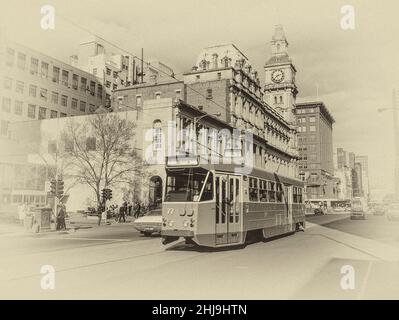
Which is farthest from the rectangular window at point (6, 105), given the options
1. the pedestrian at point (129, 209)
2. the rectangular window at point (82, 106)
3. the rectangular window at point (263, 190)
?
the rectangular window at point (263, 190)

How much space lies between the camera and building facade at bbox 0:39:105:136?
172 ft

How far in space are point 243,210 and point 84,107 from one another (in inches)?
2063

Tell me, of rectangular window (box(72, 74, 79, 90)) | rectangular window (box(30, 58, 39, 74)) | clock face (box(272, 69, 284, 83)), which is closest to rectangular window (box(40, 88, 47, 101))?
rectangular window (box(30, 58, 39, 74))

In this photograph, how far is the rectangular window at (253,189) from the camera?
1562 centimetres

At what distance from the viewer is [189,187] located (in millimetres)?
13648

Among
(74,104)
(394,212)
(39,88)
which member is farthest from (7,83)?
(394,212)

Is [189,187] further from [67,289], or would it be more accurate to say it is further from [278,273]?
[67,289]

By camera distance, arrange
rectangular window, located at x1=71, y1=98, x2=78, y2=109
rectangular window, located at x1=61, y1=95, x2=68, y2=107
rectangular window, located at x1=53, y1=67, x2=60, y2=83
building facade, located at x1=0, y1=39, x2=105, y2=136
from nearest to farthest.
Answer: building facade, located at x1=0, y1=39, x2=105, y2=136
rectangular window, located at x1=53, y1=67, x2=60, y2=83
rectangular window, located at x1=61, y1=95, x2=68, y2=107
rectangular window, located at x1=71, y1=98, x2=78, y2=109

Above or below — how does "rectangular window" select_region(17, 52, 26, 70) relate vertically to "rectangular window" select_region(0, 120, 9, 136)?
→ above

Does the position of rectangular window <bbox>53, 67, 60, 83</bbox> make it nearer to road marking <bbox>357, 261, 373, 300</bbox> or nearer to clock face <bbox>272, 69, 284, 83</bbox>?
clock face <bbox>272, 69, 284, 83</bbox>

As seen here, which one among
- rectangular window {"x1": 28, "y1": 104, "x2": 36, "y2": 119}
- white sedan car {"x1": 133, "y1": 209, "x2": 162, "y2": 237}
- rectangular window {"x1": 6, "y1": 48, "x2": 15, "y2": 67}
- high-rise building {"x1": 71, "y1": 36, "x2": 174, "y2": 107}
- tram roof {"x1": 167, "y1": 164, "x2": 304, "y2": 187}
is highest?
high-rise building {"x1": 71, "y1": 36, "x2": 174, "y2": 107}

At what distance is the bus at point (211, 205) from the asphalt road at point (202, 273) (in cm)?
65

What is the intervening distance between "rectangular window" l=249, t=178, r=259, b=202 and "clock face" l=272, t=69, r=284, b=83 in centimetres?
7097

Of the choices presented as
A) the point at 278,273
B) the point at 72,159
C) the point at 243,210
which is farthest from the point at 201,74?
the point at 278,273
